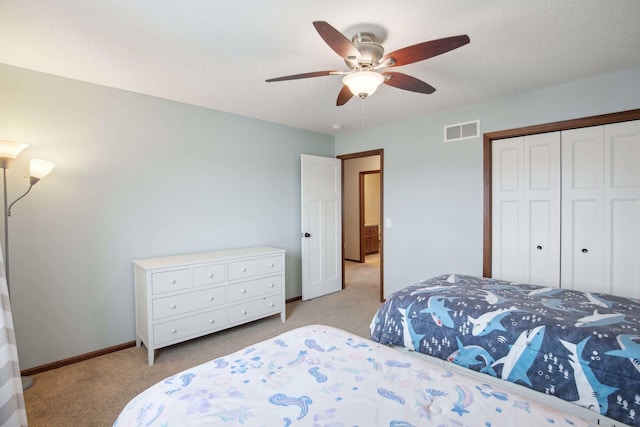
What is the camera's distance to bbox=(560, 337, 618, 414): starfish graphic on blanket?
1.39 m

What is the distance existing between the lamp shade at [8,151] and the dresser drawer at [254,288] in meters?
1.93

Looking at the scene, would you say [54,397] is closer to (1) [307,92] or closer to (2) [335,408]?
(2) [335,408]

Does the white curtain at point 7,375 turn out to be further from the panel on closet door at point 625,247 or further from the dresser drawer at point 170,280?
the panel on closet door at point 625,247

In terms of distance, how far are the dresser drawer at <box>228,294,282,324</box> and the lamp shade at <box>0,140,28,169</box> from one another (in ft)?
6.77

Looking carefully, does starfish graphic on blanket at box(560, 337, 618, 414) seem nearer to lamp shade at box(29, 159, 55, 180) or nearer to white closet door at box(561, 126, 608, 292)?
white closet door at box(561, 126, 608, 292)

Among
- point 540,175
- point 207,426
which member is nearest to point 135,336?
point 207,426

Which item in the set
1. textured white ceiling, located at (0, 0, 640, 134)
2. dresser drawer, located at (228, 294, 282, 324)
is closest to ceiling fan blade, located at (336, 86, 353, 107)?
textured white ceiling, located at (0, 0, 640, 134)

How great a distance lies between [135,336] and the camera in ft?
9.62

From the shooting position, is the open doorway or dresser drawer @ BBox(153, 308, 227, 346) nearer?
dresser drawer @ BBox(153, 308, 227, 346)

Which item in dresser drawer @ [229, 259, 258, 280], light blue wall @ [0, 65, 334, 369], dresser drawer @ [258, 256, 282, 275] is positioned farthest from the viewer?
dresser drawer @ [258, 256, 282, 275]

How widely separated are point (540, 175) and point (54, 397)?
4.40 metres

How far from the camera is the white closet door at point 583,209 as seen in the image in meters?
2.67

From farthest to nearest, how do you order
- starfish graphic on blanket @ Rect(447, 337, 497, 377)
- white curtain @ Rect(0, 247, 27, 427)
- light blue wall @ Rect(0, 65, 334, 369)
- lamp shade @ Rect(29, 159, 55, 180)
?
light blue wall @ Rect(0, 65, 334, 369)
lamp shade @ Rect(29, 159, 55, 180)
starfish graphic on blanket @ Rect(447, 337, 497, 377)
white curtain @ Rect(0, 247, 27, 427)

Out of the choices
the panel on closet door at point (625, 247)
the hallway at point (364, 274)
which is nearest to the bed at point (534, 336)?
the panel on closet door at point (625, 247)
